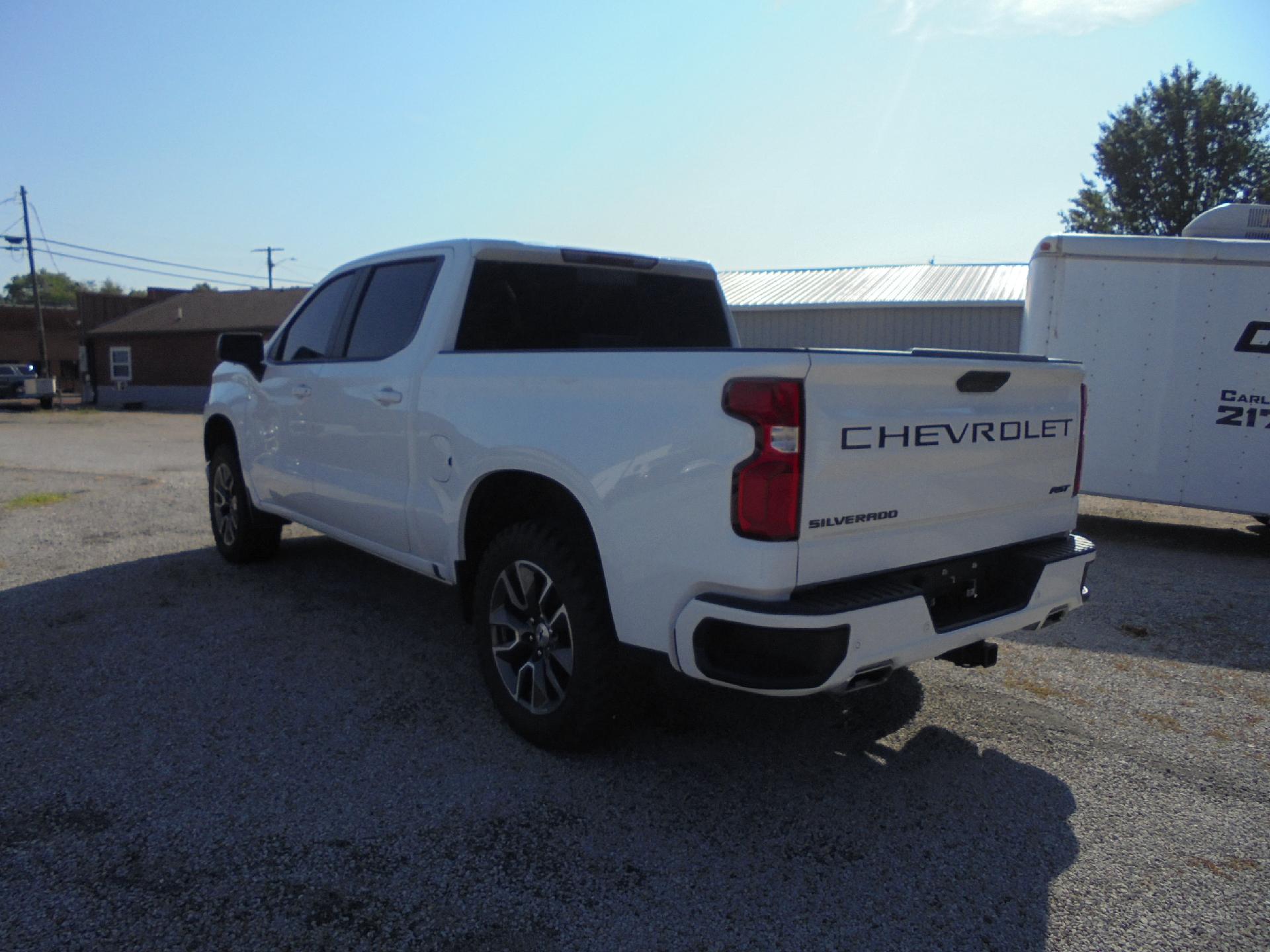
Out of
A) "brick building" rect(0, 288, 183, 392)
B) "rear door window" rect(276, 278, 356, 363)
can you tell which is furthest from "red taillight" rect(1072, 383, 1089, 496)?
"brick building" rect(0, 288, 183, 392)

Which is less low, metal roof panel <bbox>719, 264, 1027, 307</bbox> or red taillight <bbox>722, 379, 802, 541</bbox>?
metal roof panel <bbox>719, 264, 1027, 307</bbox>

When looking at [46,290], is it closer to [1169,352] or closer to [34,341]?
[34,341]

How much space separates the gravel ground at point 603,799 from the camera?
2.53 m

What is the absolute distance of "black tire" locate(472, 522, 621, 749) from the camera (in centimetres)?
325

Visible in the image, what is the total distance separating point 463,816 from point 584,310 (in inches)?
102

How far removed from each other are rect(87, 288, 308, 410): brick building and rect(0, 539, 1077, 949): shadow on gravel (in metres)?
34.7

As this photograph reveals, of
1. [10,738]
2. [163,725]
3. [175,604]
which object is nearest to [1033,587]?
[163,725]

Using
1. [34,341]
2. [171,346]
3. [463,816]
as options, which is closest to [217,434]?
[463,816]

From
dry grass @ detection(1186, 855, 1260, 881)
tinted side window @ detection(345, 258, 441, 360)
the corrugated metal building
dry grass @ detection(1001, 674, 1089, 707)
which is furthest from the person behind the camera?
the corrugated metal building

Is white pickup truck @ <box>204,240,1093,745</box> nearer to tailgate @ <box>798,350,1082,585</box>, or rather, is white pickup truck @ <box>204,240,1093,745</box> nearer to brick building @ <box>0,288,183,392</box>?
tailgate @ <box>798,350,1082,585</box>

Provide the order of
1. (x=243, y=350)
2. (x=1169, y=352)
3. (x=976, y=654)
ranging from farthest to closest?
1. (x=1169, y=352)
2. (x=243, y=350)
3. (x=976, y=654)

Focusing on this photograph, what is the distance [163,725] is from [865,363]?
10.4 ft

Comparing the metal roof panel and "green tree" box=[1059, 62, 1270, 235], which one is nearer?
the metal roof panel

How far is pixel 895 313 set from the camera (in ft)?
54.2
